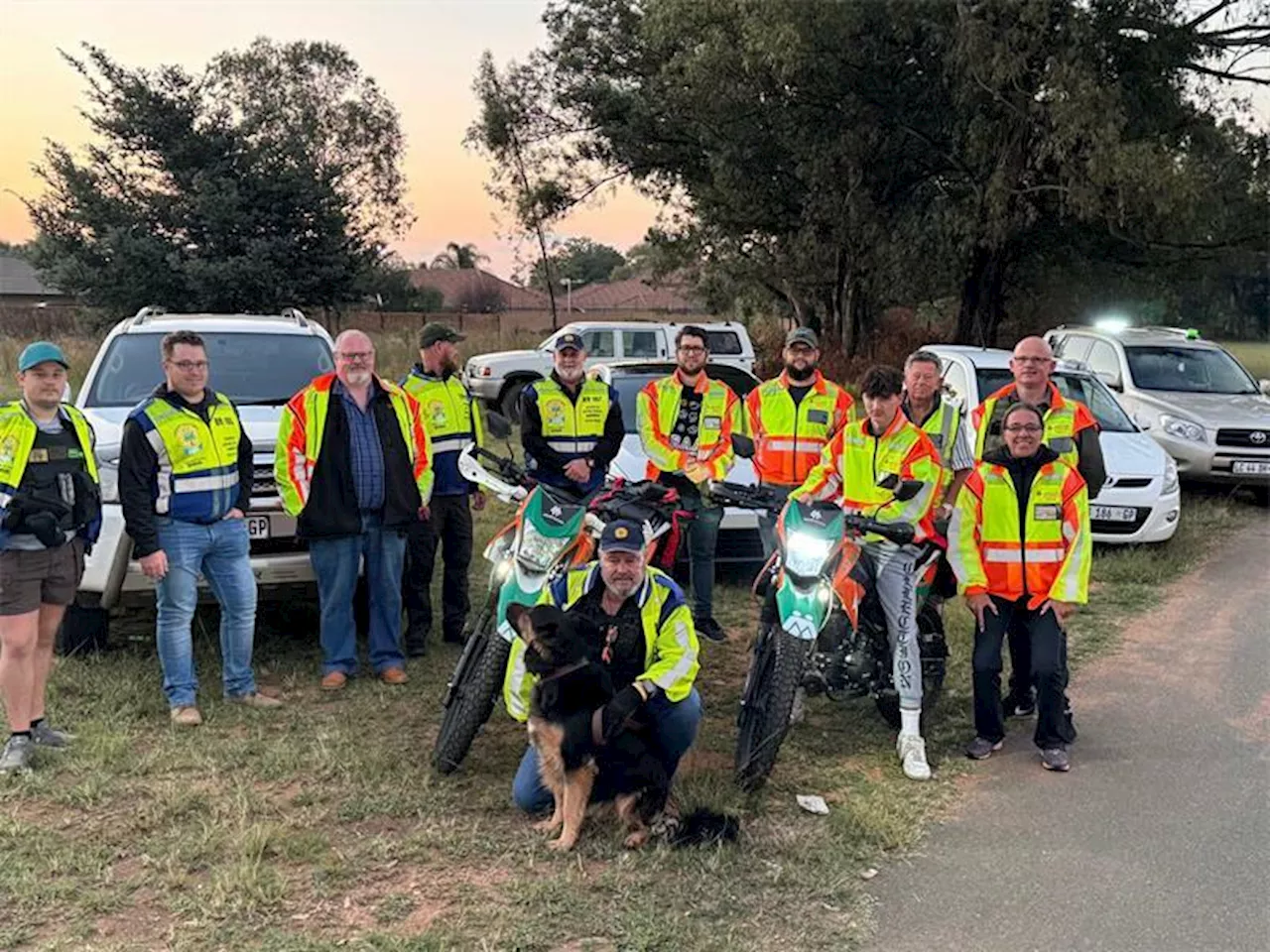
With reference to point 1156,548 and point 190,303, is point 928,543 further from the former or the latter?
point 190,303

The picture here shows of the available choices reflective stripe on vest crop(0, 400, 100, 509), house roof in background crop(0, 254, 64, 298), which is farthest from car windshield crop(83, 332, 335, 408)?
house roof in background crop(0, 254, 64, 298)

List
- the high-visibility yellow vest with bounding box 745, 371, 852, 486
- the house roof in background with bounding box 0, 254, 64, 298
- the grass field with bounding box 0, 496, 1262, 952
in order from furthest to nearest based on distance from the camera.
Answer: the house roof in background with bounding box 0, 254, 64, 298, the high-visibility yellow vest with bounding box 745, 371, 852, 486, the grass field with bounding box 0, 496, 1262, 952

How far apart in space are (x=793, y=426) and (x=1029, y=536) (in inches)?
62.5

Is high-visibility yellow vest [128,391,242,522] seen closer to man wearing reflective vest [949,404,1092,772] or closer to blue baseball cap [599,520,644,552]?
blue baseball cap [599,520,644,552]

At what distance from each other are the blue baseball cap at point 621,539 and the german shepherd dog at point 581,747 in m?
0.30

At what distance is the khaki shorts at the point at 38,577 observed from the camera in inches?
165

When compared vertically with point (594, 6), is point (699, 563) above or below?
below

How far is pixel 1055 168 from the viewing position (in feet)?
54.3

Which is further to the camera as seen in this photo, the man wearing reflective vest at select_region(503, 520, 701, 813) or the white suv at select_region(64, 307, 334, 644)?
the white suv at select_region(64, 307, 334, 644)

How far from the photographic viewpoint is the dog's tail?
3678 mm

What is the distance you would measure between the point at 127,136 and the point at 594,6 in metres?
12.2

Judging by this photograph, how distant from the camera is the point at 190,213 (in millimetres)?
25797

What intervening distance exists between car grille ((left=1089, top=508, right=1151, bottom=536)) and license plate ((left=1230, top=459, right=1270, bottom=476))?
2759 millimetres

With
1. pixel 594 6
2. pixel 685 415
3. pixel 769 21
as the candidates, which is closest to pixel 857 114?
pixel 769 21
